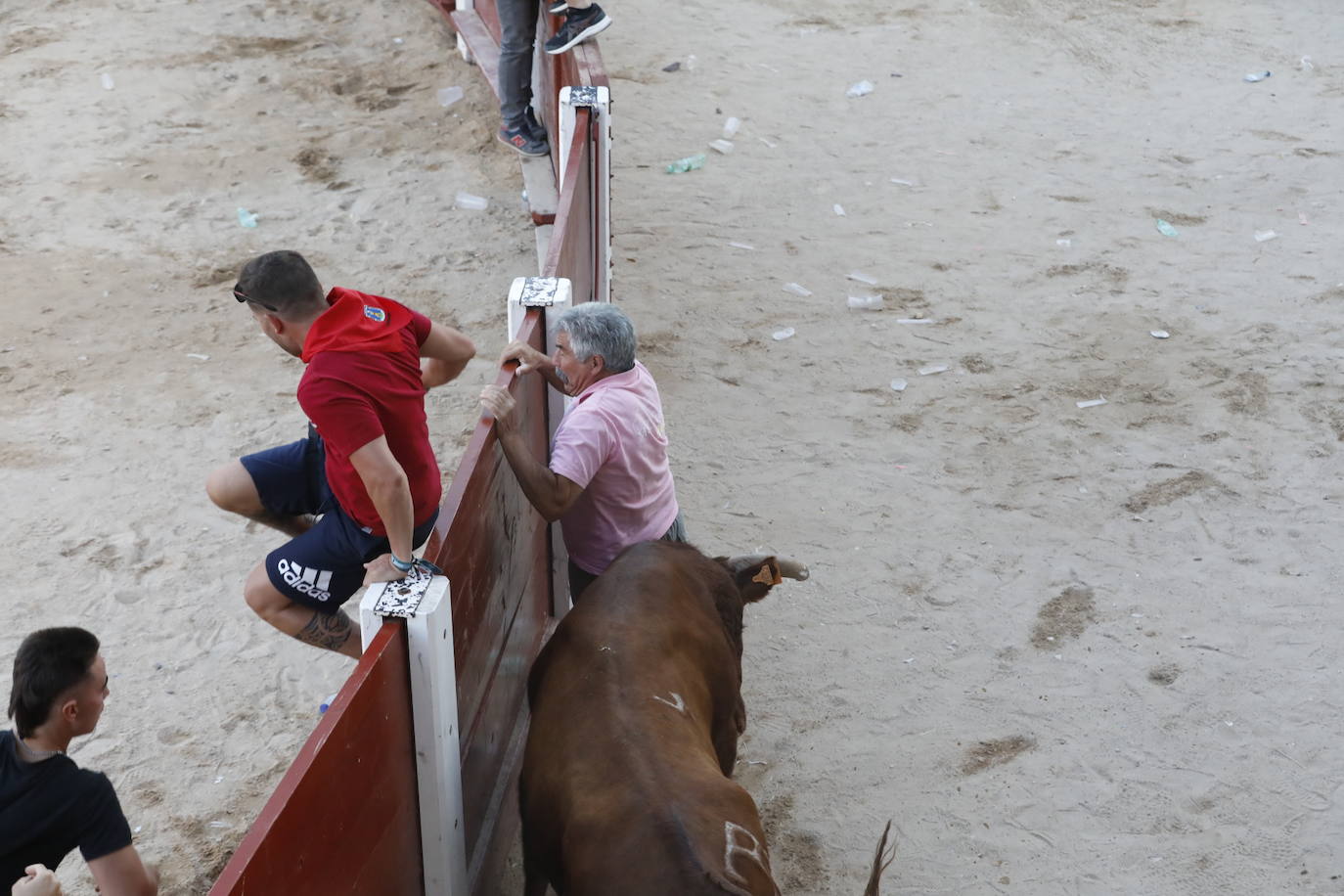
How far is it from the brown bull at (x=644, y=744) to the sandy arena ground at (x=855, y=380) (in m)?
0.72

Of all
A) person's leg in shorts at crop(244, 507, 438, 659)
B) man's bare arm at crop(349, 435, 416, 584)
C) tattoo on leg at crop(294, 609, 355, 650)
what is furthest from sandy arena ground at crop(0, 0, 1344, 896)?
man's bare arm at crop(349, 435, 416, 584)

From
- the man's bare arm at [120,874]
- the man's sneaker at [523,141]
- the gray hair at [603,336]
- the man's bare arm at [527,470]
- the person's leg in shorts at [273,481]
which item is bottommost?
the man's sneaker at [523,141]

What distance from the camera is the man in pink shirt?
11.4ft

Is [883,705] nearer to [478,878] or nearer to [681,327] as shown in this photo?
[478,878]

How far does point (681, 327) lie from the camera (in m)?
6.50

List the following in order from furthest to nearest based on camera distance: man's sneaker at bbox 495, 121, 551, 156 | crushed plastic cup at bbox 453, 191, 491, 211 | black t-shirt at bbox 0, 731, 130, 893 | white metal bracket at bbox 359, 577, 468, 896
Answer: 1. crushed plastic cup at bbox 453, 191, 491, 211
2. man's sneaker at bbox 495, 121, 551, 156
3. white metal bracket at bbox 359, 577, 468, 896
4. black t-shirt at bbox 0, 731, 130, 893

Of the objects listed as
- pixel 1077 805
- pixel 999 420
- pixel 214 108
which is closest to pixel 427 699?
pixel 1077 805

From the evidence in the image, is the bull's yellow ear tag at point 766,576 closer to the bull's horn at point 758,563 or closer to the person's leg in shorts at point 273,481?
the bull's horn at point 758,563

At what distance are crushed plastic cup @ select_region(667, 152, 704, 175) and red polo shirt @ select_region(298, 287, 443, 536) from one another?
16.1 feet

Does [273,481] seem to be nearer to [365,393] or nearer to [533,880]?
[365,393]

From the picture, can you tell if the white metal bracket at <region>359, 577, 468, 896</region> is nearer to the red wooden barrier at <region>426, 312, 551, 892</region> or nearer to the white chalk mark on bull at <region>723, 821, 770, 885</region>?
the red wooden barrier at <region>426, 312, 551, 892</region>

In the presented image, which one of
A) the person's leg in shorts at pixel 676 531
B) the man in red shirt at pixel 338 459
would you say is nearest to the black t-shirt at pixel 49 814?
the man in red shirt at pixel 338 459

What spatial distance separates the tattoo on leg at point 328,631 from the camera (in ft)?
12.0

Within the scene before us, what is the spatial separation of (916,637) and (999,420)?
1.60 meters
